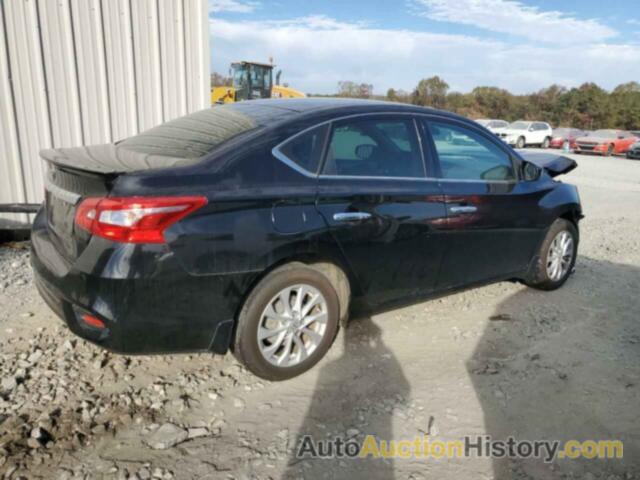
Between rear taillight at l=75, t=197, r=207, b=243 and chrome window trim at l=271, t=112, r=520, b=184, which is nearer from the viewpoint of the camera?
rear taillight at l=75, t=197, r=207, b=243

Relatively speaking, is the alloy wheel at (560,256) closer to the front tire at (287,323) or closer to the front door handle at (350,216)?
the front door handle at (350,216)

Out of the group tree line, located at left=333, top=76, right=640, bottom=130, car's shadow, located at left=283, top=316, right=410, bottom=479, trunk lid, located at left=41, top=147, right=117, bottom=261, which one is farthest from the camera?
tree line, located at left=333, top=76, right=640, bottom=130

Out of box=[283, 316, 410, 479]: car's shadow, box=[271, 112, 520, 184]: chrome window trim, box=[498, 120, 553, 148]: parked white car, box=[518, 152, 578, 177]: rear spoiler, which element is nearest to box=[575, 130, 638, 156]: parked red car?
box=[498, 120, 553, 148]: parked white car

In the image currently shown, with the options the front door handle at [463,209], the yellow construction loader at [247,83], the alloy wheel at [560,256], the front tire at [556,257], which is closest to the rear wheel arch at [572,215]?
the front tire at [556,257]

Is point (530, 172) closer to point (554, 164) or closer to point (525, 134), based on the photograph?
point (554, 164)

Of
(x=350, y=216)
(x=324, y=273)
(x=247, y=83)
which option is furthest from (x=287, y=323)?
(x=247, y=83)

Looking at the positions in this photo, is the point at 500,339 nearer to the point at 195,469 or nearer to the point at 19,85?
the point at 195,469

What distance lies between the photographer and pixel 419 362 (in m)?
3.43

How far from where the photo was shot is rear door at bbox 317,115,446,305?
309 cm

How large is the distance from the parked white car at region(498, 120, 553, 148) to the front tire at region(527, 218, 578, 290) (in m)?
25.0

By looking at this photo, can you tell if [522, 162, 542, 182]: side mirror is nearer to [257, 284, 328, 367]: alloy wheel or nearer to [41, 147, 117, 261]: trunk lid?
[257, 284, 328, 367]: alloy wheel

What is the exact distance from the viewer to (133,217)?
8.00 ft

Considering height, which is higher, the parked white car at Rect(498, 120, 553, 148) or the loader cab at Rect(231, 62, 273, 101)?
the loader cab at Rect(231, 62, 273, 101)

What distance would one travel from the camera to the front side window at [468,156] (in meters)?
3.70
